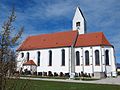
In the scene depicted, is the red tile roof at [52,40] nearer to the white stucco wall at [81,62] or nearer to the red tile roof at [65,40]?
the red tile roof at [65,40]

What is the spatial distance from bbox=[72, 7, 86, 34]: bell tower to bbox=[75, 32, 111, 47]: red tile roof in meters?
3.68

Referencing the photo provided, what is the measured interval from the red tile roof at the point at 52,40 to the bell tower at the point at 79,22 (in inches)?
142

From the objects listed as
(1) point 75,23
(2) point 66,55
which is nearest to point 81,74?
(2) point 66,55

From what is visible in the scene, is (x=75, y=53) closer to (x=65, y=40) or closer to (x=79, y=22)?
(x=65, y=40)

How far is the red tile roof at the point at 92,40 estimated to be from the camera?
47.3 metres

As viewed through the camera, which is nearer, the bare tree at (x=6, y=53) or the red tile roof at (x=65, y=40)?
the bare tree at (x=6, y=53)

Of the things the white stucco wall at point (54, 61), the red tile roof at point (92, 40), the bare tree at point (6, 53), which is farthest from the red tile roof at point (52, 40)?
the bare tree at point (6, 53)

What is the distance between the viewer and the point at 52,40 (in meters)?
53.6

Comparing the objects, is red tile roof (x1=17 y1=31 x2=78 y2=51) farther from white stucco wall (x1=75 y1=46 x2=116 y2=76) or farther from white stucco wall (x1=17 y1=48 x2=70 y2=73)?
white stucco wall (x1=75 y1=46 x2=116 y2=76)

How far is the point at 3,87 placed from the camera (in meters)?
3.32

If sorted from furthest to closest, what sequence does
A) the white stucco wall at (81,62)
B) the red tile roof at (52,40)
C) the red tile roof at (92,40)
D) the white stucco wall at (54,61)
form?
the red tile roof at (52,40), the white stucco wall at (54,61), the red tile roof at (92,40), the white stucco wall at (81,62)

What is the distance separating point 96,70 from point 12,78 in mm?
43299

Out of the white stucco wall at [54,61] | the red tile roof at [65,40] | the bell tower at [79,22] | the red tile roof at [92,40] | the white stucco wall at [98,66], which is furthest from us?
the bell tower at [79,22]

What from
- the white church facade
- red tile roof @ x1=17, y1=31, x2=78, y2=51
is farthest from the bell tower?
red tile roof @ x1=17, y1=31, x2=78, y2=51
